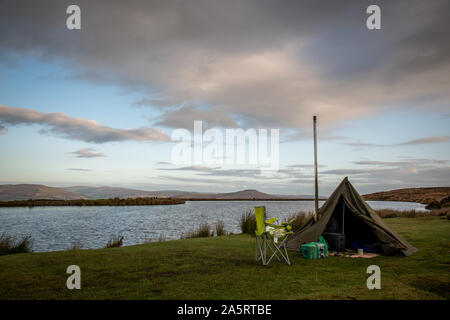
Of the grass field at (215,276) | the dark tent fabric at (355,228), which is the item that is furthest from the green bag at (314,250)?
the dark tent fabric at (355,228)

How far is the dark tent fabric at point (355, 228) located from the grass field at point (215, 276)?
382mm

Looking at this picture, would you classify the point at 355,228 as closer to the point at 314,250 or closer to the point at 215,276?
the point at 314,250

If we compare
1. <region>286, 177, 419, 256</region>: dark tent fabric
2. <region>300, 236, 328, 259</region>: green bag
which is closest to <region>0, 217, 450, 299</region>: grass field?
<region>300, 236, 328, 259</region>: green bag

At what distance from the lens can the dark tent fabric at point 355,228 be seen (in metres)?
7.75

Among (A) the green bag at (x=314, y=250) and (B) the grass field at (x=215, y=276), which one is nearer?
(B) the grass field at (x=215, y=276)

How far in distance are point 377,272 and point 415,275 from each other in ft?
2.15

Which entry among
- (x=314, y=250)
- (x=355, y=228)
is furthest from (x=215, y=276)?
(x=355, y=228)

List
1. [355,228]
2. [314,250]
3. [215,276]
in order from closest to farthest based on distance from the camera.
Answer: [215,276]
[314,250]
[355,228]

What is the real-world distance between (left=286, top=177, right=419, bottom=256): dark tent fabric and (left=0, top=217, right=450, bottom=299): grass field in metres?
0.38

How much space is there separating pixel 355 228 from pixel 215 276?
18.3 feet

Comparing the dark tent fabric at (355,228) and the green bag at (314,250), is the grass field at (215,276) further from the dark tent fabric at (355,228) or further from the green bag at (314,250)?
the dark tent fabric at (355,228)

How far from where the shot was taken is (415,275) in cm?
546

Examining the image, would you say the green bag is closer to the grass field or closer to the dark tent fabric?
the grass field

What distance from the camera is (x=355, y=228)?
30.8 feet
